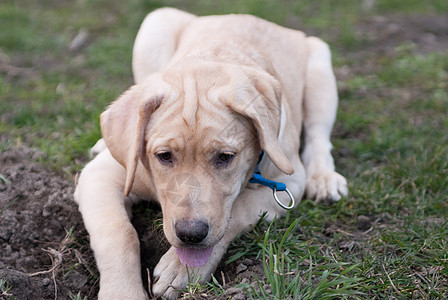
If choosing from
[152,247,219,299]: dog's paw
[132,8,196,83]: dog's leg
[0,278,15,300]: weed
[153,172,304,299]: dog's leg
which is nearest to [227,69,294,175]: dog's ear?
[153,172,304,299]: dog's leg

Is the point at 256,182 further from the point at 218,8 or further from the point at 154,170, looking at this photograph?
the point at 218,8

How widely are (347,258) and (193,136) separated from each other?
1.20 m

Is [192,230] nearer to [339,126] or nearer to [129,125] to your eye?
[129,125]

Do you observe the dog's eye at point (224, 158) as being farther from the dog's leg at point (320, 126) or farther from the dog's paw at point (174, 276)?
the dog's leg at point (320, 126)

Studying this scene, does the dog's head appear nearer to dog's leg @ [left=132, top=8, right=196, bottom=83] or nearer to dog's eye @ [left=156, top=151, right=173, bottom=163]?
dog's eye @ [left=156, top=151, right=173, bottom=163]

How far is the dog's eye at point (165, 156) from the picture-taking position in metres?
2.95

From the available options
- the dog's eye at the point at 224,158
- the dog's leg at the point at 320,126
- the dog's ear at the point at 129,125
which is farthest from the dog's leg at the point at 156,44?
the dog's eye at the point at 224,158

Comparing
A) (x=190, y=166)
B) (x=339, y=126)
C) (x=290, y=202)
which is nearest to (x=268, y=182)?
(x=290, y=202)

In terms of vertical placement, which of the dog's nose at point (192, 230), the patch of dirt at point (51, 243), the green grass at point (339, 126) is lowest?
the green grass at point (339, 126)

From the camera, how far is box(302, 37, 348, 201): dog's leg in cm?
421

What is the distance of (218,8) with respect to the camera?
8453 mm

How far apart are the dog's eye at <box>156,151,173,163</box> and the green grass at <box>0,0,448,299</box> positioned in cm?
69

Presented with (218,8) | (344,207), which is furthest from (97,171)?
(218,8)

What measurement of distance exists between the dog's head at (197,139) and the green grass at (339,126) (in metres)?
0.36
